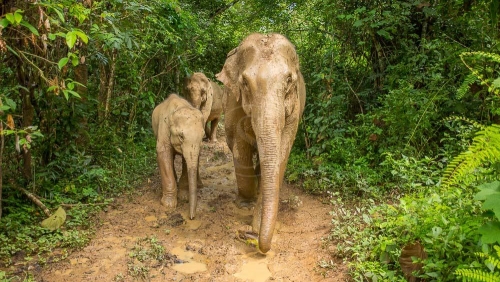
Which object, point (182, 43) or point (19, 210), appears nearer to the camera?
point (19, 210)

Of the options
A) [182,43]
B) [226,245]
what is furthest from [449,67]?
[182,43]

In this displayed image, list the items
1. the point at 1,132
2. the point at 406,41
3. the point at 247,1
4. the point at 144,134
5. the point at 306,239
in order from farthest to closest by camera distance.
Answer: the point at 247,1, the point at 144,134, the point at 406,41, the point at 306,239, the point at 1,132

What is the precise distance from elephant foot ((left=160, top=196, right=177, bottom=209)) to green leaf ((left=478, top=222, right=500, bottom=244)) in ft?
12.4

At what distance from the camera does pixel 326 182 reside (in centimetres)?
538

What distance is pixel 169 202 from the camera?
534 centimetres

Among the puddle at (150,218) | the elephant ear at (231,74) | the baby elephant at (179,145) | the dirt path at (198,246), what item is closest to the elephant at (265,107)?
the elephant ear at (231,74)

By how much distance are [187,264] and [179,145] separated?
176cm

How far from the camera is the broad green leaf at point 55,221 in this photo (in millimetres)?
4309

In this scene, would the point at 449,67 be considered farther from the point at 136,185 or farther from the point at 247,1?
the point at 247,1

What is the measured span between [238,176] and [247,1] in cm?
704

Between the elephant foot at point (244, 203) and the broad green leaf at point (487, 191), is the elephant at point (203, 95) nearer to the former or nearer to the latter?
the elephant foot at point (244, 203)

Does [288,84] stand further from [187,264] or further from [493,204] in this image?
[493,204]

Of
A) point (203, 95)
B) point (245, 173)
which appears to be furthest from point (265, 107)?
point (203, 95)

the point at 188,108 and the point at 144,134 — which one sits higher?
the point at 188,108
